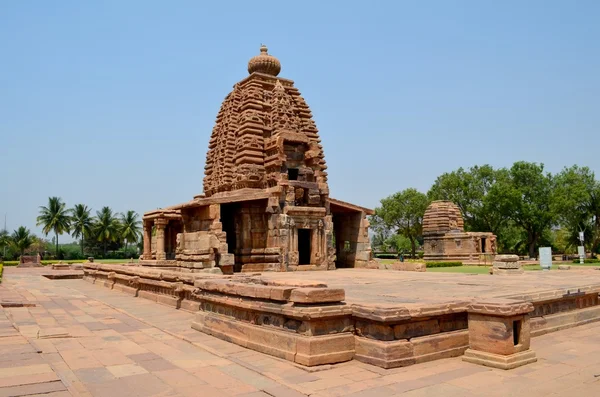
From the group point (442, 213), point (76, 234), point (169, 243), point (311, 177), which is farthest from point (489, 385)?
point (76, 234)

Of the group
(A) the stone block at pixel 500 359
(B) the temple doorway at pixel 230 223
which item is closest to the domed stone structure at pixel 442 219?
(B) the temple doorway at pixel 230 223

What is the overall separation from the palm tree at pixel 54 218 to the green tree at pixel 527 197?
160ft

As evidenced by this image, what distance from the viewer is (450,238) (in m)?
39.3

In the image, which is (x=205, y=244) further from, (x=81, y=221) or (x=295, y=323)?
(x=81, y=221)

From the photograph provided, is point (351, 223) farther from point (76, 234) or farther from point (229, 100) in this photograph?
point (76, 234)

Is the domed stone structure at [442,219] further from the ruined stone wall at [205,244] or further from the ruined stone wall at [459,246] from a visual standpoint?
the ruined stone wall at [205,244]

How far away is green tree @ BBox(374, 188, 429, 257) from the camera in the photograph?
177 ft

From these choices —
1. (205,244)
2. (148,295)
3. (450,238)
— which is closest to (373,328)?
(148,295)

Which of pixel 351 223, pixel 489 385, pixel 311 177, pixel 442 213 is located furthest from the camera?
pixel 442 213

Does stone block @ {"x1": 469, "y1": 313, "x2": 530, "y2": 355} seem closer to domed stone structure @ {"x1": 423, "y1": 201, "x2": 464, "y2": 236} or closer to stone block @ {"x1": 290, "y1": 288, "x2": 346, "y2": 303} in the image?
stone block @ {"x1": 290, "y1": 288, "x2": 346, "y2": 303}

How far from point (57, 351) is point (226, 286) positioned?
8.88ft

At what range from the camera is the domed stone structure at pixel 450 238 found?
38406 millimetres

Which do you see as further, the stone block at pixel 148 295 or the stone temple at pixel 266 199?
the stone temple at pixel 266 199

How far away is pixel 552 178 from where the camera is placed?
150 ft
